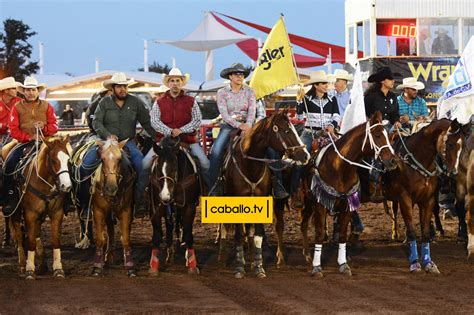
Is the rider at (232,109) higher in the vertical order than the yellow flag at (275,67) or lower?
lower

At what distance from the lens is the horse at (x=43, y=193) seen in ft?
43.9

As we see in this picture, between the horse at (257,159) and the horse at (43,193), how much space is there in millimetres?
2024

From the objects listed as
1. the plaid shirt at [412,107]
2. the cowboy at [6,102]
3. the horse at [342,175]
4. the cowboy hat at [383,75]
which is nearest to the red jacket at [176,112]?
the horse at [342,175]

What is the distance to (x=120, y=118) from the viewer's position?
14.5 m

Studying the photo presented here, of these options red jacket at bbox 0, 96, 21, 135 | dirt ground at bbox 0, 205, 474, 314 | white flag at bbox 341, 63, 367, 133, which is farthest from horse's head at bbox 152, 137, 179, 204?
red jacket at bbox 0, 96, 21, 135

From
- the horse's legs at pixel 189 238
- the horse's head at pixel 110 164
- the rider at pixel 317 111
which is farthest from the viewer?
the rider at pixel 317 111

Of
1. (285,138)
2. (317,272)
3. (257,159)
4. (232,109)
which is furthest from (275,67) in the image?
(317,272)

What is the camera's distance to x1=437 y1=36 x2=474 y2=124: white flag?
52.6ft

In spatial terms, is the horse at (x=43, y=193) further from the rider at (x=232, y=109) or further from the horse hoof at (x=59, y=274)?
the rider at (x=232, y=109)

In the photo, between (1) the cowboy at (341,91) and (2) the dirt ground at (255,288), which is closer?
(2) the dirt ground at (255,288)

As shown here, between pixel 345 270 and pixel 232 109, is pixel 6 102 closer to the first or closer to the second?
pixel 232 109

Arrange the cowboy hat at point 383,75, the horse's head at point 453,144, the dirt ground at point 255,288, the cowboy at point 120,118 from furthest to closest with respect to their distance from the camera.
→ the cowboy hat at point 383,75 → the cowboy at point 120,118 → the horse's head at point 453,144 → the dirt ground at point 255,288

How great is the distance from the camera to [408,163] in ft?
45.9

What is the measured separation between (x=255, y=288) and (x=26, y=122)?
12.8ft
